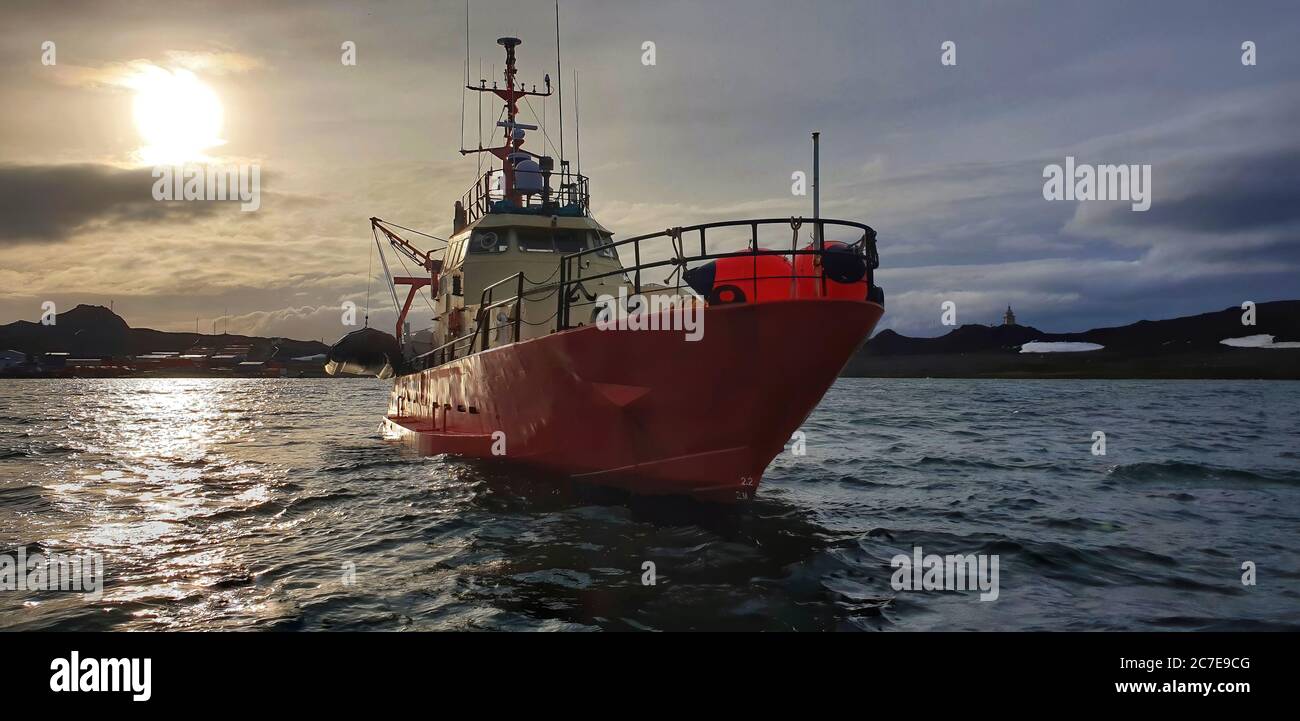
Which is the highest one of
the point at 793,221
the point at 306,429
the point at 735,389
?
the point at 793,221

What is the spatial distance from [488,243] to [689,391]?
318 inches

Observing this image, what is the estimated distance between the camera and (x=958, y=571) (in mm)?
6875

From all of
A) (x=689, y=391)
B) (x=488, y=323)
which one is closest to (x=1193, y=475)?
(x=689, y=391)

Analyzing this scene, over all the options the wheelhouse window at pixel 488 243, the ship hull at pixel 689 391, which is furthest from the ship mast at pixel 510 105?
the ship hull at pixel 689 391

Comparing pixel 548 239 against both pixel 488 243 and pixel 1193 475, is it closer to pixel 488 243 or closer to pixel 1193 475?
pixel 488 243

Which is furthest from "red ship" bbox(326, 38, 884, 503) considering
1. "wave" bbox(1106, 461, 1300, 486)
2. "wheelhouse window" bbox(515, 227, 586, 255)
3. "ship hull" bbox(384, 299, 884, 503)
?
"wave" bbox(1106, 461, 1300, 486)

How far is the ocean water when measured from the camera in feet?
18.8

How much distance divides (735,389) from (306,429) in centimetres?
2253

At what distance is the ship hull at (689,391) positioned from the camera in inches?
331

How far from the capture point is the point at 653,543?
7719 millimetres

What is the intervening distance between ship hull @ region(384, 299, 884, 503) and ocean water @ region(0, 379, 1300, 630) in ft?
1.51

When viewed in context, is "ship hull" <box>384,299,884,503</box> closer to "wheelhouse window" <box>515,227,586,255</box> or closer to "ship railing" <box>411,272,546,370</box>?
"ship railing" <box>411,272,546,370</box>
